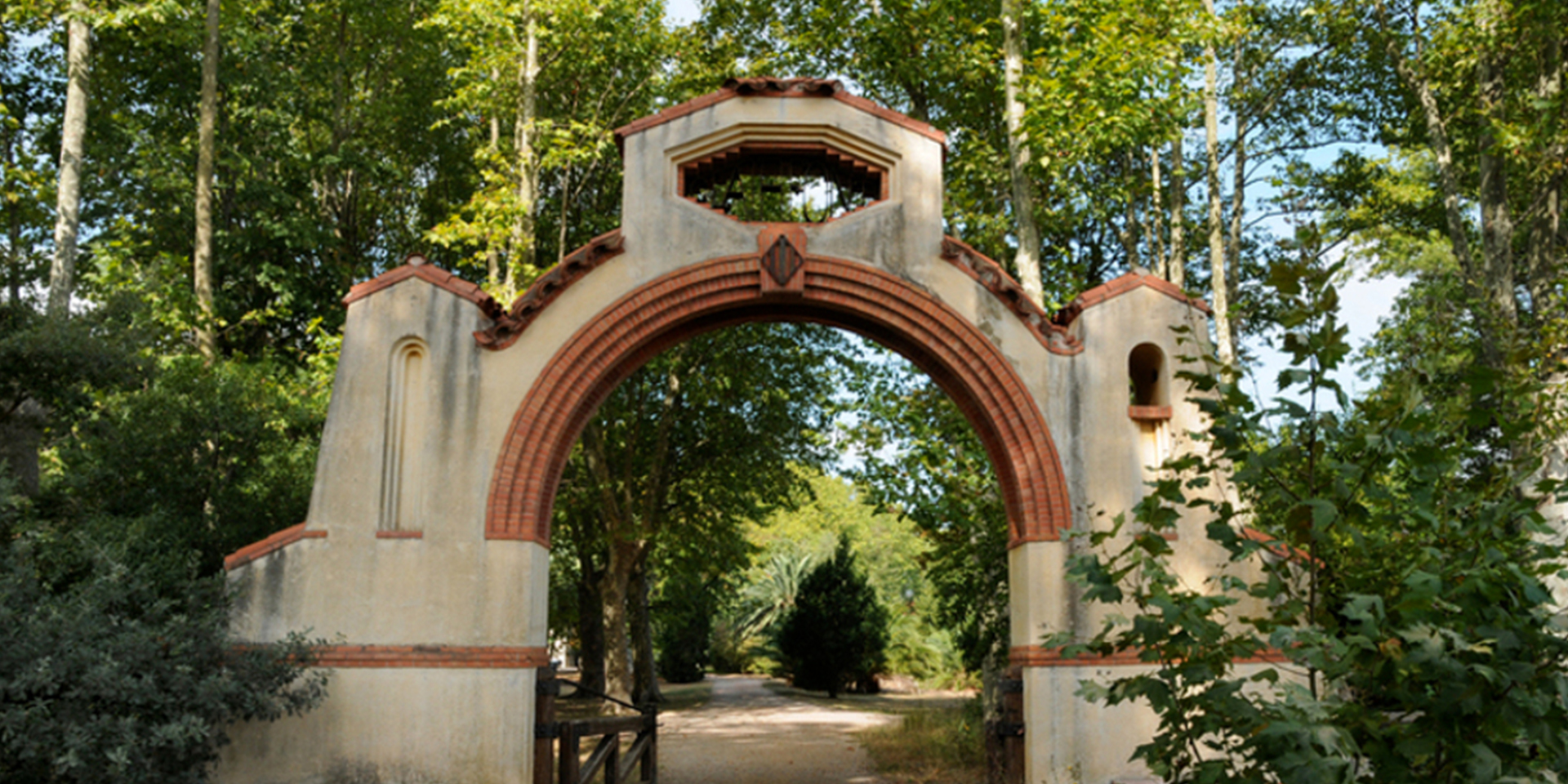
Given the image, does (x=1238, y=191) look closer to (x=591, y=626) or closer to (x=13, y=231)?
(x=591, y=626)

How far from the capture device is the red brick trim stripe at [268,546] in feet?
33.8

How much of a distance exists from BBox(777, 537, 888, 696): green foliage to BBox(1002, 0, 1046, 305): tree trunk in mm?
16608

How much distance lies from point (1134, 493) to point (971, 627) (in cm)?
1074

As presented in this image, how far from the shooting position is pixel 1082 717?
10.2 metres

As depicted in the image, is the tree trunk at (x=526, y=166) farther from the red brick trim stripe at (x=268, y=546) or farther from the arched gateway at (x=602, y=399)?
the red brick trim stripe at (x=268, y=546)

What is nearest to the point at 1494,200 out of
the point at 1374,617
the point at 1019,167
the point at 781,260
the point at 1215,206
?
the point at 1215,206

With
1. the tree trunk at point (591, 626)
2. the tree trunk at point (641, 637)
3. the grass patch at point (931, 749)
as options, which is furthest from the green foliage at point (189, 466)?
the tree trunk at point (591, 626)

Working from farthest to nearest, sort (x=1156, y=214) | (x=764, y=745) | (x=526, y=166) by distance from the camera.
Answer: (x=1156, y=214) → (x=526, y=166) → (x=764, y=745)

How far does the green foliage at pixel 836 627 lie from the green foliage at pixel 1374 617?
26629mm

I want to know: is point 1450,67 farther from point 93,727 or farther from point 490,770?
point 93,727

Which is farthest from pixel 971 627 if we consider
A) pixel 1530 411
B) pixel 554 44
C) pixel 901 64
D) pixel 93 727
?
pixel 1530 411

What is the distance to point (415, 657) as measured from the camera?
1016 centimetres

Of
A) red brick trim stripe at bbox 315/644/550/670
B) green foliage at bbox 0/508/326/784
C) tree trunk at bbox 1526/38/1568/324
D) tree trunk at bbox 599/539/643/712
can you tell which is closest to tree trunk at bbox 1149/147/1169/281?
tree trunk at bbox 1526/38/1568/324

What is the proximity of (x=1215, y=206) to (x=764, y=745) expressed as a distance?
36.8 ft
